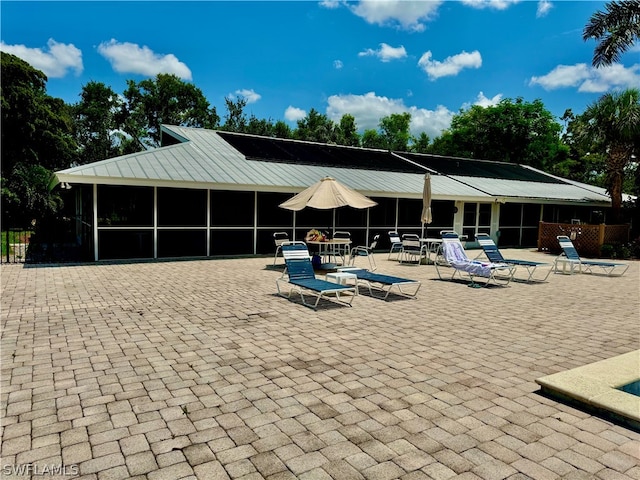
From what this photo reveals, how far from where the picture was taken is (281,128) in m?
46.7

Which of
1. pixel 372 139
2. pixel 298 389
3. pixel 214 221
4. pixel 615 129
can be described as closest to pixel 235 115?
pixel 372 139

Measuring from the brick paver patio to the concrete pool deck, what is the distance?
0.43ft

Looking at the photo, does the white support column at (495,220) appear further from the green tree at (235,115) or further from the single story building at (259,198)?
the green tree at (235,115)

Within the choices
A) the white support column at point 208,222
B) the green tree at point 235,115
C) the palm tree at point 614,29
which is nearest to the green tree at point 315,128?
the green tree at point 235,115

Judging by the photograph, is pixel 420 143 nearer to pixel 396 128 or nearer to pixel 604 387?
pixel 396 128

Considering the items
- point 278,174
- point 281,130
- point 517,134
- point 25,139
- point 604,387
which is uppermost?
point 281,130

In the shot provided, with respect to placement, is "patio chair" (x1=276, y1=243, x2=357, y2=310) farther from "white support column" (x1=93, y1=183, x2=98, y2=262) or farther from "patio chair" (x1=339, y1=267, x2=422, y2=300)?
"white support column" (x1=93, y1=183, x2=98, y2=262)

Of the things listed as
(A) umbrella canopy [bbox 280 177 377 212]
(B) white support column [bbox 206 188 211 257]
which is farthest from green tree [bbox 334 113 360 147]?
(A) umbrella canopy [bbox 280 177 377 212]

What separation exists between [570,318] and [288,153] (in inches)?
559

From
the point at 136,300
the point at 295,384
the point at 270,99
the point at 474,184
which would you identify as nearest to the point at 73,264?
the point at 136,300

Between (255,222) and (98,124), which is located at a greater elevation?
(98,124)

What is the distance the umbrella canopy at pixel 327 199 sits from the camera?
1110 cm

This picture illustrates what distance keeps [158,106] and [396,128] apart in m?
32.8

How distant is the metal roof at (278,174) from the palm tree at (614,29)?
6609 mm
